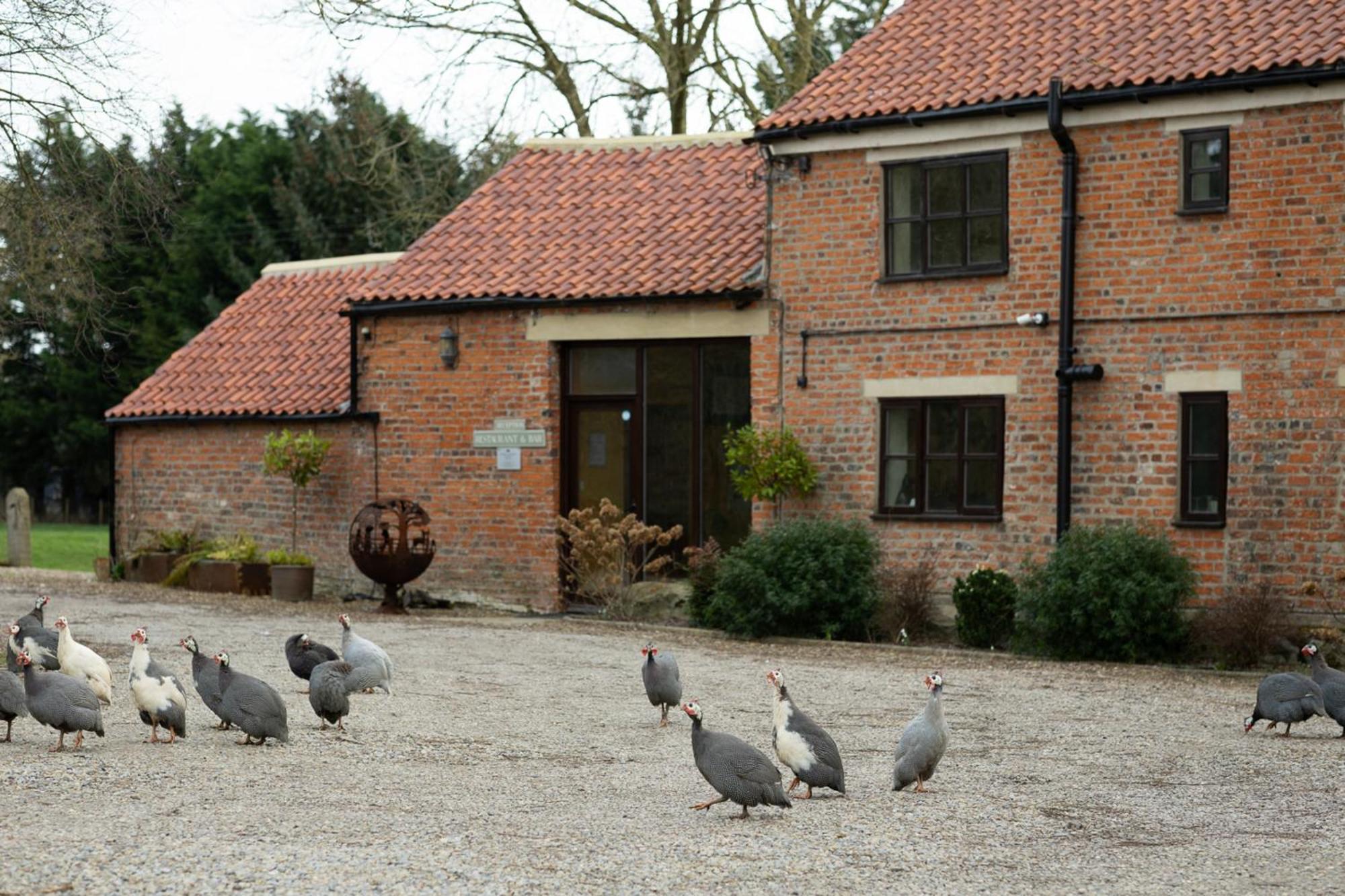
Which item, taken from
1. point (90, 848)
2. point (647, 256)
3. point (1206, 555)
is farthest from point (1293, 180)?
point (90, 848)

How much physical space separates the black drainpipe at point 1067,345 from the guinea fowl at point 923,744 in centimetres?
903

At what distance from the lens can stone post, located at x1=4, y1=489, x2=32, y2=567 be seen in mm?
32094

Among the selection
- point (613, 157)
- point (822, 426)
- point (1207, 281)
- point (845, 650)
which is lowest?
point (845, 650)

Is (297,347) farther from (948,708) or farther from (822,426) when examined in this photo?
(948,708)

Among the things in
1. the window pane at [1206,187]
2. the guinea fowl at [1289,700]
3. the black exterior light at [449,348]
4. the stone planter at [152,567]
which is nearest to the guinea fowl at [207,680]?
the guinea fowl at [1289,700]

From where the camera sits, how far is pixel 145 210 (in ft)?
55.0

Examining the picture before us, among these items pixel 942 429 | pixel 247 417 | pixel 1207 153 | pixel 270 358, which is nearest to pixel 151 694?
pixel 942 429

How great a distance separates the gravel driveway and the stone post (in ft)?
53.6

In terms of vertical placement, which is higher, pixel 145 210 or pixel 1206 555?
pixel 145 210

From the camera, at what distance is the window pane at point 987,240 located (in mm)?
19844

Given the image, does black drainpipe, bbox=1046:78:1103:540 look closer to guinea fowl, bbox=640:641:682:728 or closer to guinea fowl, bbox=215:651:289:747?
guinea fowl, bbox=640:641:682:728

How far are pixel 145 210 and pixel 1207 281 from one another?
10.3 m

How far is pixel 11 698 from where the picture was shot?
1147 cm

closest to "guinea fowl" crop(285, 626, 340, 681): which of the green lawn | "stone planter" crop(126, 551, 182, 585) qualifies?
"stone planter" crop(126, 551, 182, 585)
